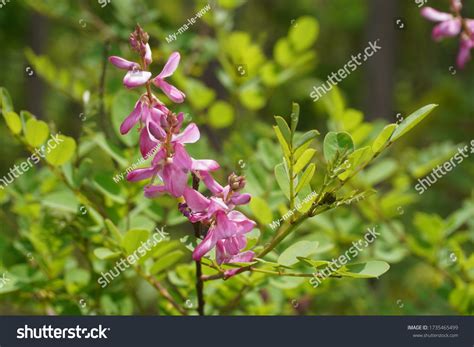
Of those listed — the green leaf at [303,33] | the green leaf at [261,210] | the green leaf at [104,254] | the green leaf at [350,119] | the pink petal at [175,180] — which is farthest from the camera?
the green leaf at [303,33]

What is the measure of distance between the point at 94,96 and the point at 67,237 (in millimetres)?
225

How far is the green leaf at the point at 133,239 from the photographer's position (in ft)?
2.55

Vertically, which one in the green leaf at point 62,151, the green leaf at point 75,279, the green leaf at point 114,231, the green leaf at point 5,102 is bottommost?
the green leaf at point 114,231

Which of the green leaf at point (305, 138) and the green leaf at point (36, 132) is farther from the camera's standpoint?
the green leaf at point (36, 132)

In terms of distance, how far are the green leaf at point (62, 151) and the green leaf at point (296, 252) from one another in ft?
1.12

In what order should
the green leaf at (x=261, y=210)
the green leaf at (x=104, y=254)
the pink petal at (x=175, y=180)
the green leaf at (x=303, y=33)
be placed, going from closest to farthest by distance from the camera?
the pink petal at (x=175, y=180) < the green leaf at (x=104, y=254) < the green leaf at (x=261, y=210) < the green leaf at (x=303, y=33)

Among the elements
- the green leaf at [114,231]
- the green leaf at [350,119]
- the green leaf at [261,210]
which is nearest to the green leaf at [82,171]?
the green leaf at [114,231]

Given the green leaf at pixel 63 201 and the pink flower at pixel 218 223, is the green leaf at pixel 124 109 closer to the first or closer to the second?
the green leaf at pixel 63 201

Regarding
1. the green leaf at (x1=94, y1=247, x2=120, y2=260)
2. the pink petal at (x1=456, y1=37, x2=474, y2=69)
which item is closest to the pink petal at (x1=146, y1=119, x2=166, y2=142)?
the green leaf at (x1=94, y1=247, x2=120, y2=260)

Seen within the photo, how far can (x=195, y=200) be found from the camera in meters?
0.63

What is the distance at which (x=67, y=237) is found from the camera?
0.98 m

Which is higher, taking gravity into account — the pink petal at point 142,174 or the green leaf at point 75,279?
the green leaf at point 75,279

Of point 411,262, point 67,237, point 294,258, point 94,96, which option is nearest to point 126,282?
point 67,237

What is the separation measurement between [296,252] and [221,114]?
609mm
